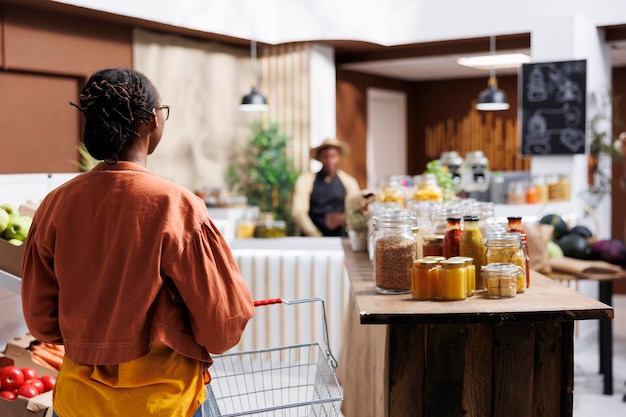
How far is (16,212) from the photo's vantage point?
9.54 feet

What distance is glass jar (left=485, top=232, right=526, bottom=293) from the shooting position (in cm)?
252

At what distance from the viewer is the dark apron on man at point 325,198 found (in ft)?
25.4

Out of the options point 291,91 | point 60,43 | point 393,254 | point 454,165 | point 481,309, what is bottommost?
point 481,309

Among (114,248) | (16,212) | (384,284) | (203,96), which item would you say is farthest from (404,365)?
(203,96)

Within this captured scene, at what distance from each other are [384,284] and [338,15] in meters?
6.70

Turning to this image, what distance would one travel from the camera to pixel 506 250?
→ 2.52 m

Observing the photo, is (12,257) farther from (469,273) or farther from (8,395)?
(469,273)

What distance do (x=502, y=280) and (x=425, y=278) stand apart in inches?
9.0

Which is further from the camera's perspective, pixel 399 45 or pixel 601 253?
pixel 399 45

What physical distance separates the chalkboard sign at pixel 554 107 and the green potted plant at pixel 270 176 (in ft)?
8.77

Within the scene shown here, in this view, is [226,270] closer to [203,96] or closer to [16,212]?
[16,212]

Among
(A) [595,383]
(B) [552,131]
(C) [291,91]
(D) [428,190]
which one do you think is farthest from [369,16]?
(D) [428,190]

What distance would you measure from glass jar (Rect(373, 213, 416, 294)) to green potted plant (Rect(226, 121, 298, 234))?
21.2ft

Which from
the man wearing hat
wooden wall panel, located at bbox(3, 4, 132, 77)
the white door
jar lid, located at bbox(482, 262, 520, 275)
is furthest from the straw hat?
jar lid, located at bbox(482, 262, 520, 275)
